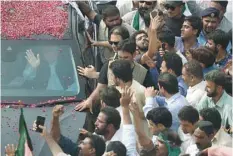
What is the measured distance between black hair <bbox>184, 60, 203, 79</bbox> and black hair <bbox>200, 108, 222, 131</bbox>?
115 cm

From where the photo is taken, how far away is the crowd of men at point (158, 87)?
390 inches

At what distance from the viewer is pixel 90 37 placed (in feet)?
44.1

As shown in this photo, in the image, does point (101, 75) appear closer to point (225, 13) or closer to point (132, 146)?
point (132, 146)

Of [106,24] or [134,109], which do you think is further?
[106,24]

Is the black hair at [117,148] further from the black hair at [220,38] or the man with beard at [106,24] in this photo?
the man with beard at [106,24]

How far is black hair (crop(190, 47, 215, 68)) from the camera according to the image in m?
11.7

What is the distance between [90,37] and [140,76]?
1.66 m

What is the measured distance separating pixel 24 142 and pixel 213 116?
1.86 metres

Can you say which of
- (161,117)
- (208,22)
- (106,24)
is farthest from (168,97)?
(106,24)

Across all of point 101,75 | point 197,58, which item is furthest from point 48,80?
point 197,58

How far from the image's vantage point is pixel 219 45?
12242 millimetres

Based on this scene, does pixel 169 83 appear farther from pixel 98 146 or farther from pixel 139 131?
pixel 98 146

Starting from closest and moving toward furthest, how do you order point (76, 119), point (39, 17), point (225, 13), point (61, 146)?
point (61, 146)
point (76, 119)
point (39, 17)
point (225, 13)

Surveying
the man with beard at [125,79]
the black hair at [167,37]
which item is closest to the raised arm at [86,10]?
the black hair at [167,37]
